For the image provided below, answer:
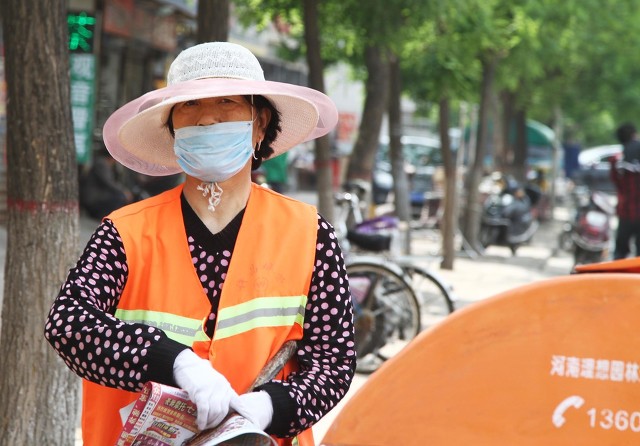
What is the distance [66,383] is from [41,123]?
1.04 m

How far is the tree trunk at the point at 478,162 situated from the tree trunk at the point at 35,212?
1291 cm

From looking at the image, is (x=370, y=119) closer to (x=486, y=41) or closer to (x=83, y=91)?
(x=486, y=41)

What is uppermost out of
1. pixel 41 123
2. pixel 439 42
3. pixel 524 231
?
pixel 439 42

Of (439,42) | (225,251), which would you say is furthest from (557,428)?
(439,42)

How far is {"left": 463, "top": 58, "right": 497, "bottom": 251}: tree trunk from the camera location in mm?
17094

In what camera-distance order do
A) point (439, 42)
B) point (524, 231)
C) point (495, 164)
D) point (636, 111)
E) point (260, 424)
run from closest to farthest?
point (260, 424) < point (439, 42) < point (524, 231) < point (495, 164) < point (636, 111)

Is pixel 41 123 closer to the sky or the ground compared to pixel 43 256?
closer to the sky

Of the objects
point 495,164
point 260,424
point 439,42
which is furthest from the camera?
point 495,164

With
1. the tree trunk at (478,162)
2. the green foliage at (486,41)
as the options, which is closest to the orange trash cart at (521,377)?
the green foliage at (486,41)

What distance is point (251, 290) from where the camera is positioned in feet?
7.75

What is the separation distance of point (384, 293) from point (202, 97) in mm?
6081

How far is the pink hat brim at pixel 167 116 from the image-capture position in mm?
2396

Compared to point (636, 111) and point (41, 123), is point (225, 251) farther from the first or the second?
A: point (636, 111)

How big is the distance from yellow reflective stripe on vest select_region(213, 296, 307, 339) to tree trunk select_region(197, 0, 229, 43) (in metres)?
5.27
